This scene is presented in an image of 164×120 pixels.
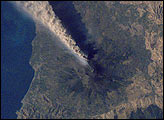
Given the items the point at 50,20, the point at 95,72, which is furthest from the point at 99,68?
the point at 50,20

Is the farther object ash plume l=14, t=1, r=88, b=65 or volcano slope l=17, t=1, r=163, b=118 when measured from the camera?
volcano slope l=17, t=1, r=163, b=118

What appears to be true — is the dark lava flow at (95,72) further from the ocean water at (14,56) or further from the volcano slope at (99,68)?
the ocean water at (14,56)

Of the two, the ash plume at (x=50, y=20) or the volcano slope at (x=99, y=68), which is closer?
the ash plume at (x=50, y=20)

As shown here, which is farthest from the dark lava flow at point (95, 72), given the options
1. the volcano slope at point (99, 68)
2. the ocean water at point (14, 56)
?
the ocean water at point (14, 56)

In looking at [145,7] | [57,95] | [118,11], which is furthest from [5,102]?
[145,7]

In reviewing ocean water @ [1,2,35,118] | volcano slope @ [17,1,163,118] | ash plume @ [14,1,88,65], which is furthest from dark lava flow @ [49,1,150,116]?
ocean water @ [1,2,35,118]

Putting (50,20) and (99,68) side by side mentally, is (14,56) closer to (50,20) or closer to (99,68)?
(50,20)

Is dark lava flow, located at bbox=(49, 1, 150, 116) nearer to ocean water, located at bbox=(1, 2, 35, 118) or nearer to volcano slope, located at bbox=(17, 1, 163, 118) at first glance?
volcano slope, located at bbox=(17, 1, 163, 118)
